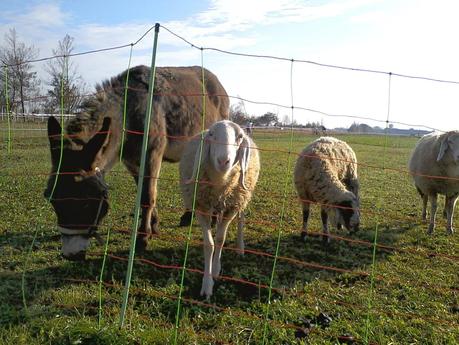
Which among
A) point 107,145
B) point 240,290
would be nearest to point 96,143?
point 107,145

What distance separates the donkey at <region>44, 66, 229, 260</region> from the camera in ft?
15.3

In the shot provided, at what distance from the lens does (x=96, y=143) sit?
4664 millimetres

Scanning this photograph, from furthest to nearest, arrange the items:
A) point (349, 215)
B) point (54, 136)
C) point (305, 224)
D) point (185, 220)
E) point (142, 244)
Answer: point (185, 220) < point (305, 224) < point (349, 215) < point (142, 244) < point (54, 136)

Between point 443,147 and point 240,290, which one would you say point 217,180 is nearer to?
point 240,290

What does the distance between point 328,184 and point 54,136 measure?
3881 millimetres

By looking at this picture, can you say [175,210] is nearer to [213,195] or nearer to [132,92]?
[132,92]

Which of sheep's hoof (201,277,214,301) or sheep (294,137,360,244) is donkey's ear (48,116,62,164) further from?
sheep (294,137,360,244)

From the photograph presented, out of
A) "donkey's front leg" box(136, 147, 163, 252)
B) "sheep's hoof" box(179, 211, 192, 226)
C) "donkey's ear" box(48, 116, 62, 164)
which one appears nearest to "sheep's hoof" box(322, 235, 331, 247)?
"sheep's hoof" box(179, 211, 192, 226)

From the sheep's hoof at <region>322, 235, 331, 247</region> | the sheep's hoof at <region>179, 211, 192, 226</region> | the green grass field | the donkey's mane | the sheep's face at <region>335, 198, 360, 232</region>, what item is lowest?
the green grass field

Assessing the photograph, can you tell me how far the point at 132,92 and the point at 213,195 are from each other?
2166 millimetres

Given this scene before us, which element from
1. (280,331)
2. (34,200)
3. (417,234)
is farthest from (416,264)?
(34,200)

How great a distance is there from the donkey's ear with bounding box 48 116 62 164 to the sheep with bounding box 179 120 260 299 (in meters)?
1.50

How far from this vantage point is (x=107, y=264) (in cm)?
495

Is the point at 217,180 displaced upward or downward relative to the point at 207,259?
upward
